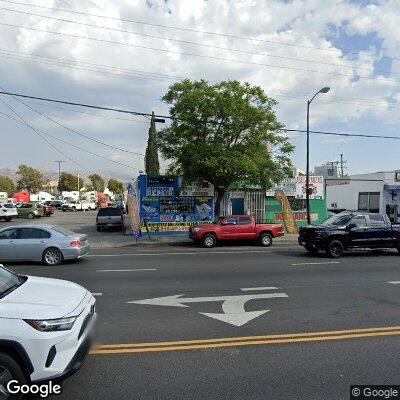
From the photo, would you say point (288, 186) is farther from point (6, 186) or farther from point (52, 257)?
point (6, 186)

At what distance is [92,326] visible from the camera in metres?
4.71

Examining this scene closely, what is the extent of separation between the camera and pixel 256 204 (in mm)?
26734

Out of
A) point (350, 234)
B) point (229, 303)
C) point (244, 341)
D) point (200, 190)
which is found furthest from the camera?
point (200, 190)

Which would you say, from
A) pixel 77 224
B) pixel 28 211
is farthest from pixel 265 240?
pixel 28 211

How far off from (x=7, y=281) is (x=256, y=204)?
22.5 meters

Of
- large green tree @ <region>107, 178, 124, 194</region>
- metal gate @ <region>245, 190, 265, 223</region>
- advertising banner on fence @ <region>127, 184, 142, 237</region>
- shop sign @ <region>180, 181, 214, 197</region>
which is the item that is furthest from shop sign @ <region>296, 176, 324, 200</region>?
large green tree @ <region>107, 178, 124, 194</region>

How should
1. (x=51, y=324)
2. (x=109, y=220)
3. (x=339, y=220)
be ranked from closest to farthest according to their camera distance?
(x=51, y=324), (x=339, y=220), (x=109, y=220)


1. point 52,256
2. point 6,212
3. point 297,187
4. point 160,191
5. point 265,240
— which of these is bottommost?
point 265,240

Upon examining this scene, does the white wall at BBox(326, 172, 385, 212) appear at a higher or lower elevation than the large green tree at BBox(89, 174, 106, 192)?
lower

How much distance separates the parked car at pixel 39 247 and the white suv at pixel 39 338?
9553 mm

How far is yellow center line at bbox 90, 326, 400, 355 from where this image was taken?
18.1 feet

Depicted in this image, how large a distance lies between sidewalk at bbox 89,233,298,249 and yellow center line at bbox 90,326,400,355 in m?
14.9

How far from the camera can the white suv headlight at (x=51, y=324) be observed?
12.8 feet

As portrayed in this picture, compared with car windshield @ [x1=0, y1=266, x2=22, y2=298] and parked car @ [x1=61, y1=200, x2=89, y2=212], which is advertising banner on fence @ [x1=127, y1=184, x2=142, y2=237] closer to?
car windshield @ [x1=0, y1=266, x2=22, y2=298]
